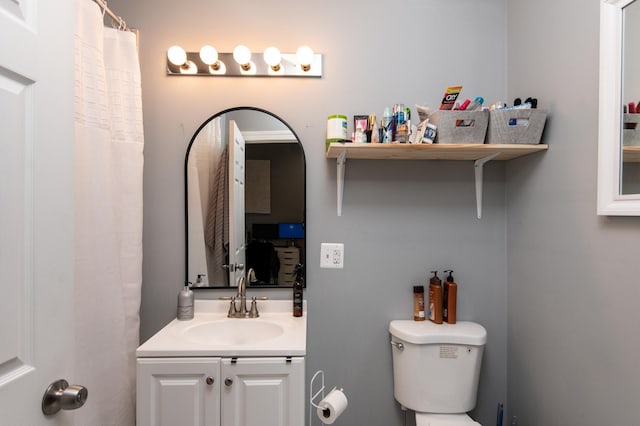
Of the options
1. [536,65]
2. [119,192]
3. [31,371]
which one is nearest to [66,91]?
[31,371]

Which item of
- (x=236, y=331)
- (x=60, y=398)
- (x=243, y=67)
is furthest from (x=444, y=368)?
(x=243, y=67)

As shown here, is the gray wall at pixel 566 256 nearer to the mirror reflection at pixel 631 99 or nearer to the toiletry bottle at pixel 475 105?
the mirror reflection at pixel 631 99

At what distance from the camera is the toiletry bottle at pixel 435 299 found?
151 cm

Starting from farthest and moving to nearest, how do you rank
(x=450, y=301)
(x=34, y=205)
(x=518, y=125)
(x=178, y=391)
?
(x=450, y=301), (x=518, y=125), (x=178, y=391), (x=34, y=205)

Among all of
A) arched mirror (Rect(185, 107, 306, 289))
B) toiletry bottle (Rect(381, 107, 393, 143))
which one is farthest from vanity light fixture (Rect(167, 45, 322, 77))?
toiletry bottle (Rect(381, 107, 393, 143))

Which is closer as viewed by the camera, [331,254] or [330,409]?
[330,409]

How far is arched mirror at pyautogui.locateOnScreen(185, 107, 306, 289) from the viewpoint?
62.0 inches

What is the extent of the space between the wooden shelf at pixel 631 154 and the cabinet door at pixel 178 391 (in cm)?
145

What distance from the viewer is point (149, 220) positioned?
1.58 meters

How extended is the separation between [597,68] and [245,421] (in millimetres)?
1689

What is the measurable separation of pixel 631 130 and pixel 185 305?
1746 millimetres

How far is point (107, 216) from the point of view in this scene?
125 cm

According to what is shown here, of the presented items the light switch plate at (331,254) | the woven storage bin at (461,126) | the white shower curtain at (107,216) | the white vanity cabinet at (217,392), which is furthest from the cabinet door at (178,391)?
the woven storage bin at (461,126)

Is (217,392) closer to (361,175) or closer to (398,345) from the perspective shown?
(398,345)
